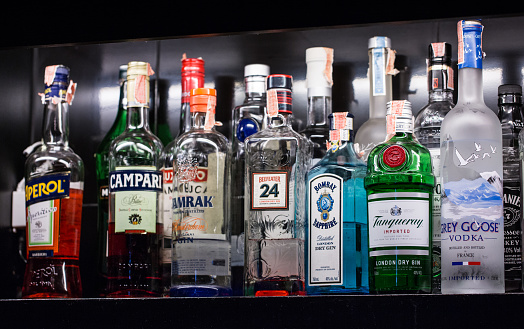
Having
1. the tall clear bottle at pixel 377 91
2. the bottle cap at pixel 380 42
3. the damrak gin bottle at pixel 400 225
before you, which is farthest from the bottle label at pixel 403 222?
the bottle cap at pixel 380 42

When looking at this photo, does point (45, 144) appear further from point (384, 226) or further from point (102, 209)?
point (384, 226)

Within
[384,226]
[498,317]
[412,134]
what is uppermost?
[412,134]

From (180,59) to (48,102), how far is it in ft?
0.96

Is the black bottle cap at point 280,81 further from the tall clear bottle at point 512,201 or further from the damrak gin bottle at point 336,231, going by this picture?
the tall clear bottle at point 512,201

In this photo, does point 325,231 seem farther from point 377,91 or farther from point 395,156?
point 377,91

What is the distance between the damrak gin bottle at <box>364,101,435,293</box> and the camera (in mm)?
1172

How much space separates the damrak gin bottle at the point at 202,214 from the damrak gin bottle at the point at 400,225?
25 centimetres

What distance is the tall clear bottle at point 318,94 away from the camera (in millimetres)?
1433

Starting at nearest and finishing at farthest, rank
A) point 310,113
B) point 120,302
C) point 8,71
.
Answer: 1. point 120,302
2. point 310,113
3. point 8,71

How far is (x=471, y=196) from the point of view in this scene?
115 cm

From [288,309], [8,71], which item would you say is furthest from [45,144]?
[288,309]

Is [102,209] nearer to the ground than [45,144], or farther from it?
nearer to the ground

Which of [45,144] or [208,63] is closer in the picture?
[45,144]

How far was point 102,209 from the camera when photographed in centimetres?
150
